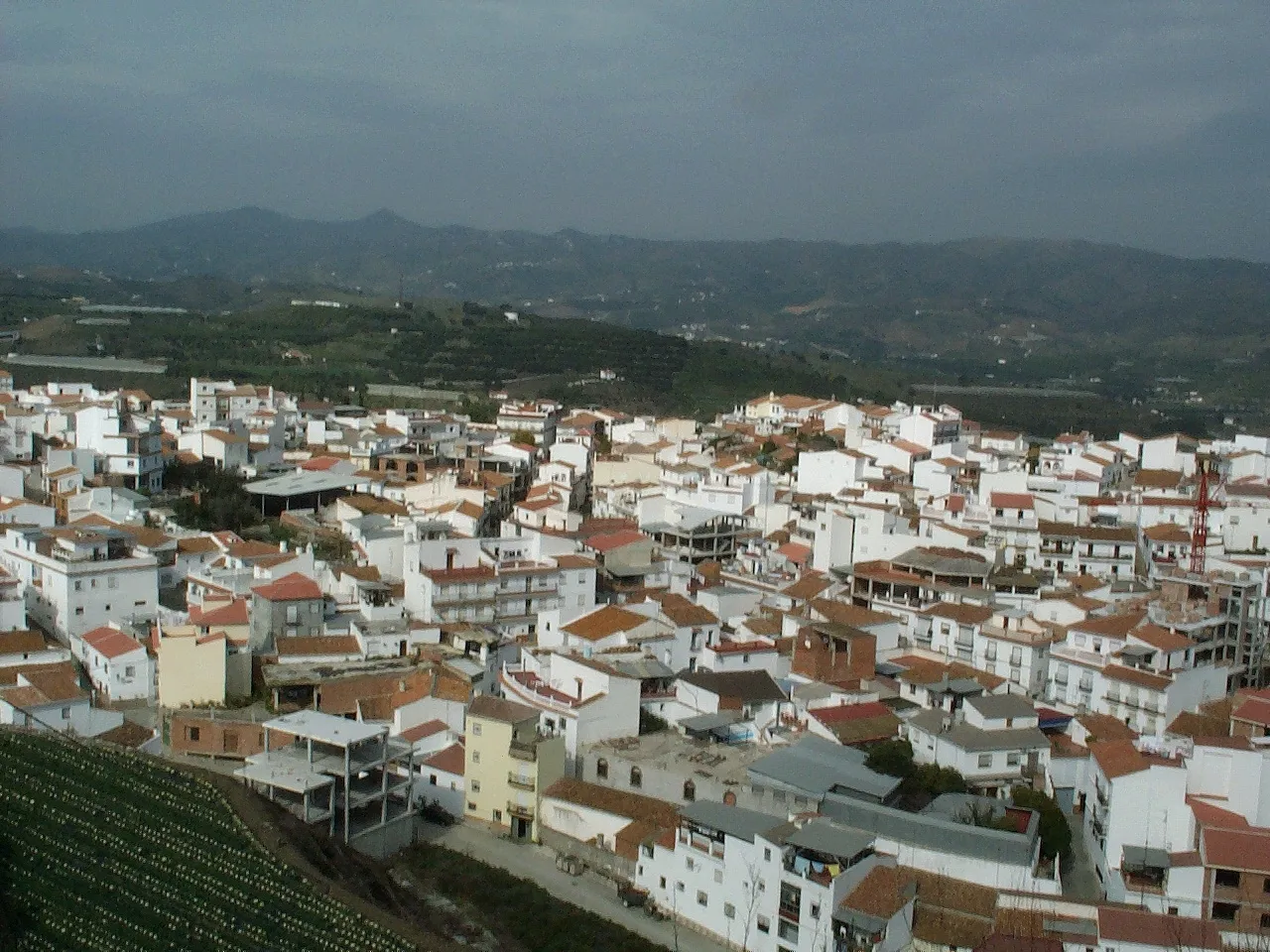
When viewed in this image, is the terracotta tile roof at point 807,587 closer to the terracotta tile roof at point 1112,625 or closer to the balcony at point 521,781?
the terracotta tile roof at point 1112,625

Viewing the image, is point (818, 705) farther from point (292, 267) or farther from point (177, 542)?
point (292, 267)

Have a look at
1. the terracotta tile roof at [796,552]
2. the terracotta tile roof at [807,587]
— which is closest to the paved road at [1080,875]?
the terracotta tile roof at [807,587]

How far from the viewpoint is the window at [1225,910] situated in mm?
10125

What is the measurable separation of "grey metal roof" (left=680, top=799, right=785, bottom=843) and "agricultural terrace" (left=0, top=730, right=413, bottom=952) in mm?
2617

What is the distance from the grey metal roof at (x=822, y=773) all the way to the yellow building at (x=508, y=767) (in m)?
1.88

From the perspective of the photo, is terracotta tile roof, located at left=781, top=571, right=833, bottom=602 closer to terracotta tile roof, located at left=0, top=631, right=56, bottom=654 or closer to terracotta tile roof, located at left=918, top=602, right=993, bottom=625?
terracotta tile roof, located at left=918, top=602, right=993, bottom=625

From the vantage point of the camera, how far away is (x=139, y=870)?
10336 millimetres

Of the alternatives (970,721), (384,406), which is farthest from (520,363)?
(970,721)

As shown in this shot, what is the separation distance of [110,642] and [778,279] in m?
138

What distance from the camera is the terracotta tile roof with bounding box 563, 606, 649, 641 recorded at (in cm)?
1456

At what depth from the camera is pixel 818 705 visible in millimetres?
13648

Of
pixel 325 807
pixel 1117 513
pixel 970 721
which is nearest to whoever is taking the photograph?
pixel 325 807

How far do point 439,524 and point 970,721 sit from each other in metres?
7.99

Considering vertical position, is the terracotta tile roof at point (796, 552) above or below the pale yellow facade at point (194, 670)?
above
